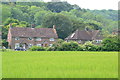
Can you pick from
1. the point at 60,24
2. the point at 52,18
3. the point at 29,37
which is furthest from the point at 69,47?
the point at 52,18

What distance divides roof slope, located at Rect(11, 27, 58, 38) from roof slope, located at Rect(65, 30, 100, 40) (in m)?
5.82

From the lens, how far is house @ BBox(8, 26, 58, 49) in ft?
202

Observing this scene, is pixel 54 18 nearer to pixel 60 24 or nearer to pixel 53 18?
pixel 53 18

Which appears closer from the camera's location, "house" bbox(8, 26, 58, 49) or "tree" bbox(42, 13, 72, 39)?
"house" bbox(8, 26, 58, 49)

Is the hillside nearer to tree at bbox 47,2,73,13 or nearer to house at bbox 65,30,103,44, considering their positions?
tree at bbox 47,2,73,13

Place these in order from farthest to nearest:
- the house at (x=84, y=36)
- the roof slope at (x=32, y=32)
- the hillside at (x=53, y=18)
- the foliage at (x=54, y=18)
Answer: the hillside at (x=53, y=18)
the foliage at (x=54, y=18)
the house at (x=84, y=36)
the roof slope at (x=32, y=32)

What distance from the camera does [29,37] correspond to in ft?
207

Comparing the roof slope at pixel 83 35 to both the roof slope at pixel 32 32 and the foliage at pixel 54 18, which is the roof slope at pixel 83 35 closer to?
the foliage at pixel 54 18

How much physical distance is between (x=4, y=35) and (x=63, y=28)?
43.2ft

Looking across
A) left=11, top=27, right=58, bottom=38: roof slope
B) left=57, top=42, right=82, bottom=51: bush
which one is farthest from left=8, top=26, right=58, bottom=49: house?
left=57, top=42, right=82, bottom=51: bush

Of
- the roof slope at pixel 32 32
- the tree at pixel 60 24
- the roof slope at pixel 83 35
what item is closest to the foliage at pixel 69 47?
the roof slope at pixel 32 32

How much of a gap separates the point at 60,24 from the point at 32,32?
9.25 meters

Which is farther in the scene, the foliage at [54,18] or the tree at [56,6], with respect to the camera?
the tree at [56,6]

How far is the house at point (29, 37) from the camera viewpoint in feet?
202
